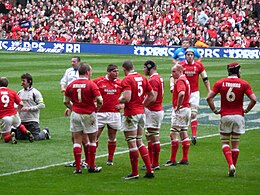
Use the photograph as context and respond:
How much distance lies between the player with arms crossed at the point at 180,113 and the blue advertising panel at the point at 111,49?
30497 millimetres

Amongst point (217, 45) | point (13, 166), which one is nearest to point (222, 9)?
point (217, 45)

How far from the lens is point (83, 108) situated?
48.9ft

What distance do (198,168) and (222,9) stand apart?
3744cm

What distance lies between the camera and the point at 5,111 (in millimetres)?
18344

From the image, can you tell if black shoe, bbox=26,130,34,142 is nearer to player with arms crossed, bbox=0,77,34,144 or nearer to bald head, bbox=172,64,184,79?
player with arms crossed, bbox=0,77,34,144

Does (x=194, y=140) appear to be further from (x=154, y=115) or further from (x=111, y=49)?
(x=111, y=49)

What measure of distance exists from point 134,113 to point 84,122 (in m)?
1.02

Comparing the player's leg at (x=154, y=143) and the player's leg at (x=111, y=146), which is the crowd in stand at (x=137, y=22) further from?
the player's leg at (x=154, y=143)

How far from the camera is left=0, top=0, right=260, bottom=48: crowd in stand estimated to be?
49.2 metres

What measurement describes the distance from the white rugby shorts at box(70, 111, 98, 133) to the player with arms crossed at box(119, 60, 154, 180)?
70cm

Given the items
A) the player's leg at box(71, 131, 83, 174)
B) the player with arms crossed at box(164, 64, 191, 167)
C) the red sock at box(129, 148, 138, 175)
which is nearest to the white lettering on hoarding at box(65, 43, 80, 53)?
the player with arms crossed at box(164, 64, 191, 167)

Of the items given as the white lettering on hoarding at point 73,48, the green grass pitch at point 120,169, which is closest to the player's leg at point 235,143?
the green grass pitch at point 120,169

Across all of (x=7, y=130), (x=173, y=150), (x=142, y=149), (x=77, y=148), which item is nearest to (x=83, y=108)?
(x=77, y=148)

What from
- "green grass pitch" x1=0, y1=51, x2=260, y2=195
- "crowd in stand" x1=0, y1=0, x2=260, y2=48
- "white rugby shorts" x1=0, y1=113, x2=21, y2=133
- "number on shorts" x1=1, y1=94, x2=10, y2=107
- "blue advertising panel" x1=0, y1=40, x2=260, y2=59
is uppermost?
"crowd in stand" x1=0, y1=0, x2=260, y2=48
